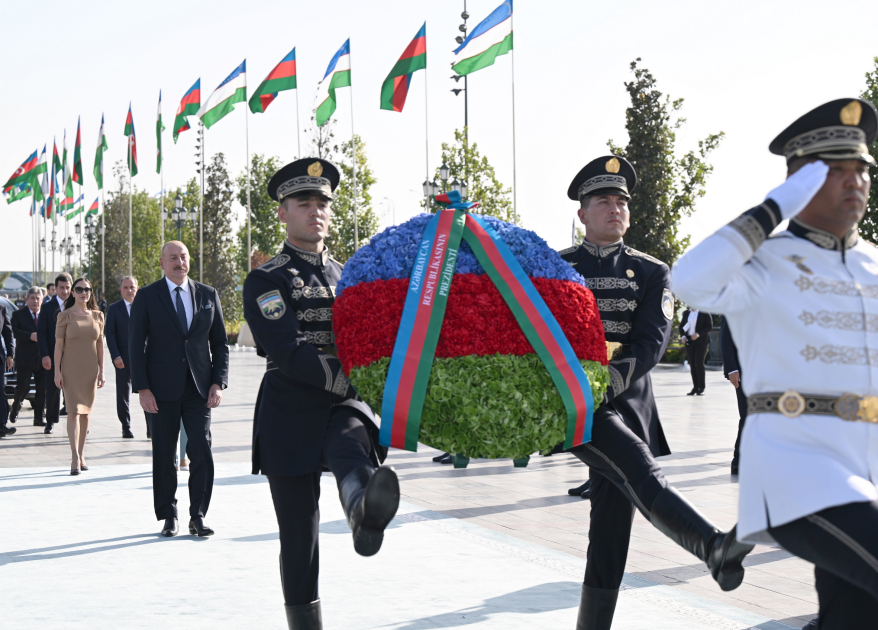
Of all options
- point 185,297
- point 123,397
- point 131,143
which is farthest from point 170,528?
point 131,143

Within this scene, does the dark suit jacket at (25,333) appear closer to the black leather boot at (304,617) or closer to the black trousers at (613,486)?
the black leather boot at (304,617)

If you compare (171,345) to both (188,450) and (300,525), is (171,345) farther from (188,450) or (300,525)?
(300,525)

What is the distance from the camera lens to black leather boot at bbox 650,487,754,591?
3.39 metres

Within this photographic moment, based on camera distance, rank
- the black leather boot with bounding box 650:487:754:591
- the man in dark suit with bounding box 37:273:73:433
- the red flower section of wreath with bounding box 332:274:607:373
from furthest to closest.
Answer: the man in dark suit with bounding box 37:273:73:433, the red flower section of wreath with bounding box 332:274:607:373, the black leather boot with bounding box 650:487:754:591

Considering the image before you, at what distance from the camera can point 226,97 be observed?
92.4 feet

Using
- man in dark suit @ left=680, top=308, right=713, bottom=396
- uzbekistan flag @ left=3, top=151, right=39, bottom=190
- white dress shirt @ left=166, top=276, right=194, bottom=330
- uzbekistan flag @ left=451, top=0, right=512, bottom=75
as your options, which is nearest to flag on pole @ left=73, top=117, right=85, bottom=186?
uzbekistan flag @ left=3, top=151, right=39, bottom=190

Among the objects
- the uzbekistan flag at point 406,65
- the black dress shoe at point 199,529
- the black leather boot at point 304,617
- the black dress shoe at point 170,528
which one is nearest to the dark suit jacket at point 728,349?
the black dress shoe at point 199,529

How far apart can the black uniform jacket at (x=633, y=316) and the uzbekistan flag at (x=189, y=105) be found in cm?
2849

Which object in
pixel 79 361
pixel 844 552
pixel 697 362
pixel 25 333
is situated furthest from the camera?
pixel 697 362

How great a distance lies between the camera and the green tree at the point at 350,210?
135 feet

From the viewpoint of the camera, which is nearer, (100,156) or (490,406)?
(490,406)

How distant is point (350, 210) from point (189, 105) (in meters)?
11.5

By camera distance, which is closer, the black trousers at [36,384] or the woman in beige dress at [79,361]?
the woman in beige dress at [79,361]

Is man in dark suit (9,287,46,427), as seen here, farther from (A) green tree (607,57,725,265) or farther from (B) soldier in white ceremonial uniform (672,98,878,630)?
(A) green tree (607,57,725,265)
